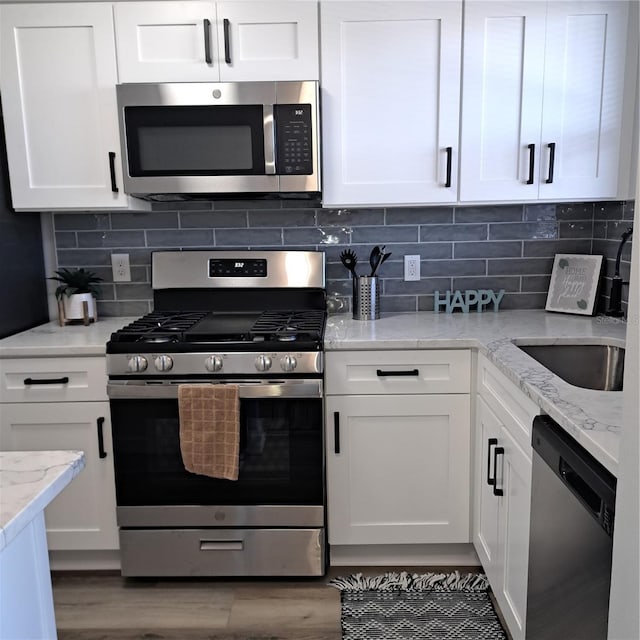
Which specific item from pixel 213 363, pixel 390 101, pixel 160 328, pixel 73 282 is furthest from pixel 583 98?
pixel 73 282

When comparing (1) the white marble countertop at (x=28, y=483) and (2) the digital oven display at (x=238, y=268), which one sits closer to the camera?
(1) the white marble countertop at (x=28, y=483)

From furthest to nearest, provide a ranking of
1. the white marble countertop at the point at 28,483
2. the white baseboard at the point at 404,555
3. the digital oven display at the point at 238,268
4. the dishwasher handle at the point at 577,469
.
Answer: the digital oven display at the point at 238,268, the white baseboard at the point at 404,555, the dishwasher handle at the point at 577,469, the white marble countertop at the point at 28,483

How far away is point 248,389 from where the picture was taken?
199 centimetres

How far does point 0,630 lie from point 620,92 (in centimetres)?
240

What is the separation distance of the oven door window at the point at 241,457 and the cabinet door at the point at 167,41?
3.95 feet

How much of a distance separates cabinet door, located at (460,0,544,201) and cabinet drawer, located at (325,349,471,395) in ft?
2.13

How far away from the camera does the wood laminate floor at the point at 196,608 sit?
6.27ft

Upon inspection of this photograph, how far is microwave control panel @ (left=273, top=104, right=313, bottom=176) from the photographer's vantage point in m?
2.08

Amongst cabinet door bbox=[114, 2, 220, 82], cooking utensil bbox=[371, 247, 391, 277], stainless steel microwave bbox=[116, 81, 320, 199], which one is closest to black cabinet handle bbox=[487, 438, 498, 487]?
cooking utensil bbox=[371, 247, 391, 277]

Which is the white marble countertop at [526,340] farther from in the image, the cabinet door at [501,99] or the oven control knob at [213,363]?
the cabinet door at [501,99]

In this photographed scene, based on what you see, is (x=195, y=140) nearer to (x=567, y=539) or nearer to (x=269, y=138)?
(x=269, y=138)

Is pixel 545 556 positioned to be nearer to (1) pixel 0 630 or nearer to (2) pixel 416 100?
(1) pixel 0 630

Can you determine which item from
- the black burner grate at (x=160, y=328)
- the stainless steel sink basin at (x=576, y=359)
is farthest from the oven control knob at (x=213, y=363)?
the stainless steel sink basin at (x=576, y=359)

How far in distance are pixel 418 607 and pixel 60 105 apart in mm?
2244
